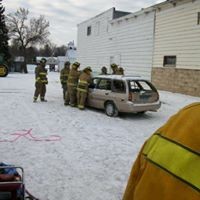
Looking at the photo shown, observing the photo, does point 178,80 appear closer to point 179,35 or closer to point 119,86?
point 179,35

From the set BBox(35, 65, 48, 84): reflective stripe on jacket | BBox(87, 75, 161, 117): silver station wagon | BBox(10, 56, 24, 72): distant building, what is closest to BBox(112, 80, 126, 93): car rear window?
BBox(87, 75, 161, 117): silver station wagon

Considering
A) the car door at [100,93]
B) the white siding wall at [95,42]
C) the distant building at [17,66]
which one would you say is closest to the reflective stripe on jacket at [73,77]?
the car door at [100,93]

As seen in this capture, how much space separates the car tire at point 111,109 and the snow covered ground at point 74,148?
0.26 m

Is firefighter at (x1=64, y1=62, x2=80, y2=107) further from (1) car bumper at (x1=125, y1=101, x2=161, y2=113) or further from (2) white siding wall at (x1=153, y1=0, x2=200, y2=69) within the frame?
(2) white siding wall at (x1=153, y1=0, x2=200, y2=69)

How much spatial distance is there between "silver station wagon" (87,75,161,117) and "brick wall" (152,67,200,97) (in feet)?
22.1

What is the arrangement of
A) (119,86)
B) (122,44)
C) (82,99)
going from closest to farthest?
(119,86) → (82,99) → (122,44)

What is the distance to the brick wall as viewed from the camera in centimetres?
2014

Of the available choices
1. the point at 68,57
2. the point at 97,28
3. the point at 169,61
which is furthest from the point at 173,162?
the point at 68,57

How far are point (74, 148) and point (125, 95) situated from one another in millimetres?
4967

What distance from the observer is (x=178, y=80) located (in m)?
21.8

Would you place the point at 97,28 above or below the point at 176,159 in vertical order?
above

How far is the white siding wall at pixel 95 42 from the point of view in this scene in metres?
33.6

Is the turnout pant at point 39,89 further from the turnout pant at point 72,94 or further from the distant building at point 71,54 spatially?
the distant building at point 71,54

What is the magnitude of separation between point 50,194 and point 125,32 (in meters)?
25.0
